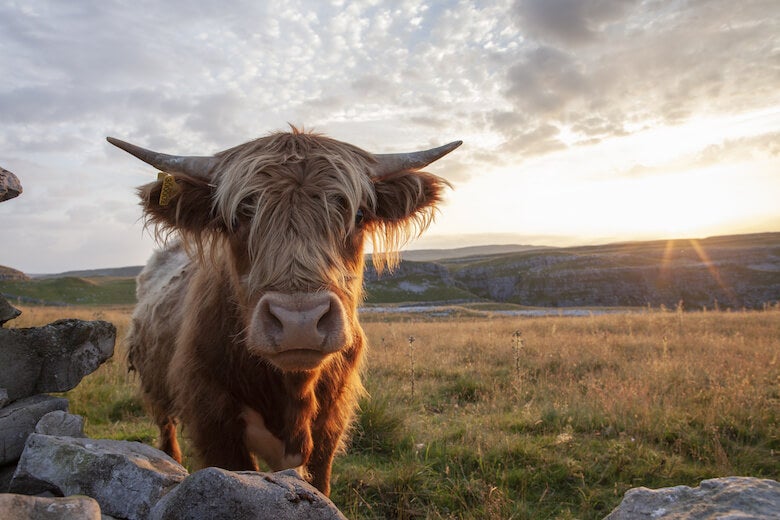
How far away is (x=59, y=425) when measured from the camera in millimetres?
3174

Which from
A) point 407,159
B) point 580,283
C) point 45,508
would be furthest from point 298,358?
point 580,283

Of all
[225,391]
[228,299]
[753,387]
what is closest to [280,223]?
[228,299]

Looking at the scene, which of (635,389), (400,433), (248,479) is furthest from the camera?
(635,389)

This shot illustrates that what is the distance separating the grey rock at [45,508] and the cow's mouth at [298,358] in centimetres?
113

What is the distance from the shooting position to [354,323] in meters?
3.93

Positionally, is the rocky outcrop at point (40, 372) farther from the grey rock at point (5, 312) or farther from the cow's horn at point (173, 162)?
the cow's horn at point (173, 162)

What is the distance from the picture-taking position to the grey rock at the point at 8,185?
132 inches

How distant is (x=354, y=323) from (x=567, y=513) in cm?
243

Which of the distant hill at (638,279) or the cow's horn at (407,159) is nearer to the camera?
the cow's horn at (407,159)

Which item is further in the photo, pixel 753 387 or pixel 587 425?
pixel 753 387

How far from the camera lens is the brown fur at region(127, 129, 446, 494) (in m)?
3.20

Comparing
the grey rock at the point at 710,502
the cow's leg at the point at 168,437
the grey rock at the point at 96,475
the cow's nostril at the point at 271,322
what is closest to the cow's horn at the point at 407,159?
the cow's nostril at the point at 271,322

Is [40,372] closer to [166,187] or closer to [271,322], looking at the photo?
[166,187]

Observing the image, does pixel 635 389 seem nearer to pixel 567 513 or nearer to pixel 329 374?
pixel 567 513
